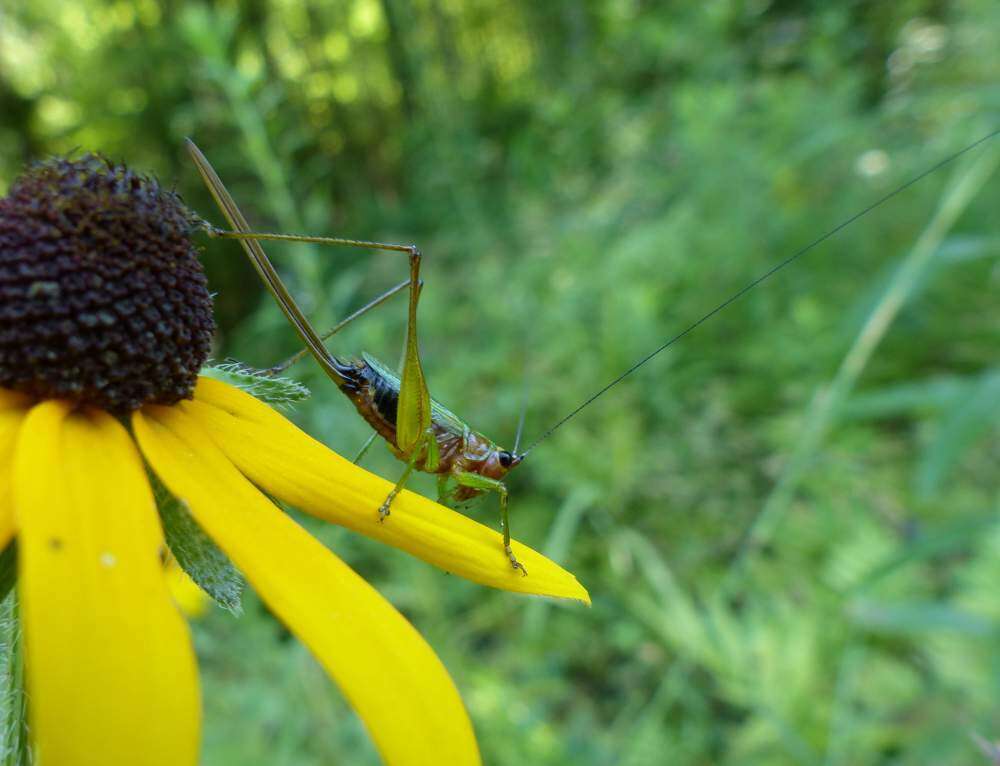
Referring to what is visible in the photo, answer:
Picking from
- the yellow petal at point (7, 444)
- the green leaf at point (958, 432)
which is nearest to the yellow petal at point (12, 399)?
the yellow petal at point (7, 444)

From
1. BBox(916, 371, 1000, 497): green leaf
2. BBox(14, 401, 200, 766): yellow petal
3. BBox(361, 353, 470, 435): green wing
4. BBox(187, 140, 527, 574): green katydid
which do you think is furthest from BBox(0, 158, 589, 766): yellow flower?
BBox(916, 371, 1000, 497): green leaf

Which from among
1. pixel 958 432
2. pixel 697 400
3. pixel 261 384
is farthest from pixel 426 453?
pixel 697 400

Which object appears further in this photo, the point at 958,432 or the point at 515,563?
the point at 958,432

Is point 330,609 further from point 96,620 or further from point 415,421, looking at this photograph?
point 415,421

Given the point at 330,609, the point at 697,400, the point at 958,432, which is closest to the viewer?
the point at 330,609

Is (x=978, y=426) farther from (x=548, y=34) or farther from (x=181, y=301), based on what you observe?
(x=548, y=34)

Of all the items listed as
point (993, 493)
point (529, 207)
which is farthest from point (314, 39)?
point (993, 493)
